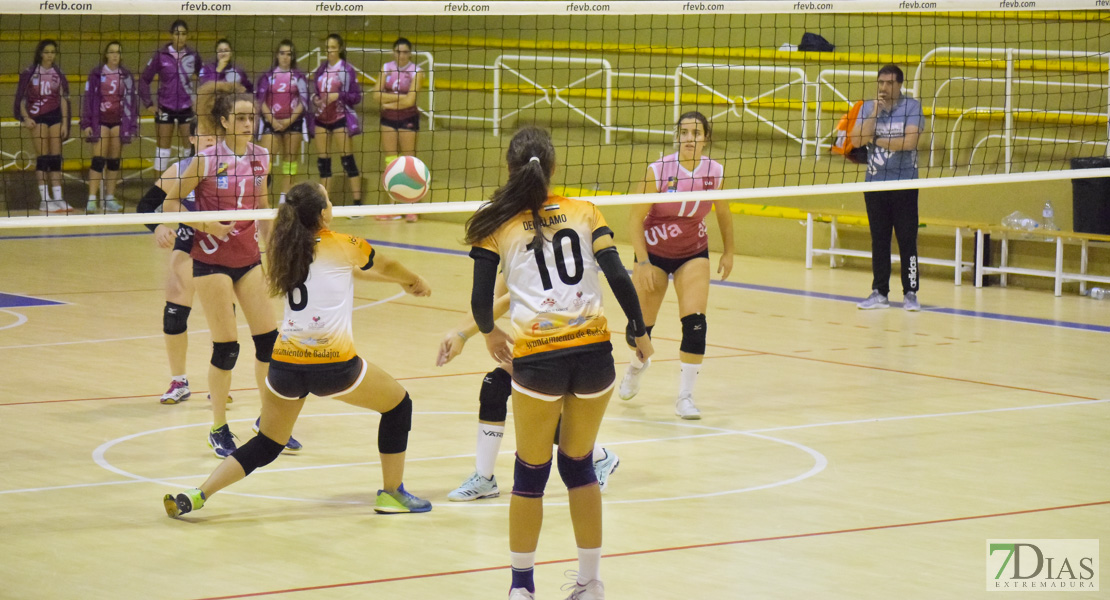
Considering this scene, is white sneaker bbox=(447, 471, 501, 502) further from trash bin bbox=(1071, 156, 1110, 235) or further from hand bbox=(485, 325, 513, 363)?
trash bin bbox=(1071, 156, 1110, 235)

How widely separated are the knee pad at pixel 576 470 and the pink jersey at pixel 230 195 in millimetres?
2971

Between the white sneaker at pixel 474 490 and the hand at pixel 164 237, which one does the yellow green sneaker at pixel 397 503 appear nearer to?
the white sneaker at pixel 474 490

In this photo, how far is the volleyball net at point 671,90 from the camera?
13.8 meters

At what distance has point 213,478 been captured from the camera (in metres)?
5.96

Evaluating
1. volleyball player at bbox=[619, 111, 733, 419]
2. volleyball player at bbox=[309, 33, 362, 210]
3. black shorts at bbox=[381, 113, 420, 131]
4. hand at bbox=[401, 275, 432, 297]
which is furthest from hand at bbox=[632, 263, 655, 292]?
black shorts at bbox=[381, 113, 420, 131]

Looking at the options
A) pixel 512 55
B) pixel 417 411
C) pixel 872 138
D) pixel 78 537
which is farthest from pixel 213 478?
pixel 512 55

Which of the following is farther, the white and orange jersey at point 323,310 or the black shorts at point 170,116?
the black shorts at point 170,116

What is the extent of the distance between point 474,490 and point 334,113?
12574mm

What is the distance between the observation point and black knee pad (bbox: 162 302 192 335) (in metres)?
8.32

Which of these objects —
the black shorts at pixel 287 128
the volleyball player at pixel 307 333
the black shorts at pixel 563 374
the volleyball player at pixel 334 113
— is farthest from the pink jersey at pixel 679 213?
the black shorts at pixel 287 128

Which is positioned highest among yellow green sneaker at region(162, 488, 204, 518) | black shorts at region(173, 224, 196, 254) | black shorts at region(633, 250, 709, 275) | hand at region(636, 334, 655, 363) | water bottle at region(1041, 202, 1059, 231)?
water bottle at region(1041, 202, 1059, 231)

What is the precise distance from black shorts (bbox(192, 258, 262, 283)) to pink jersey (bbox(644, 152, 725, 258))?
220cm

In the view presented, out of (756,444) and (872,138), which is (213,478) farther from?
(872,138)

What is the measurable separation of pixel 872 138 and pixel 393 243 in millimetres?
5981
